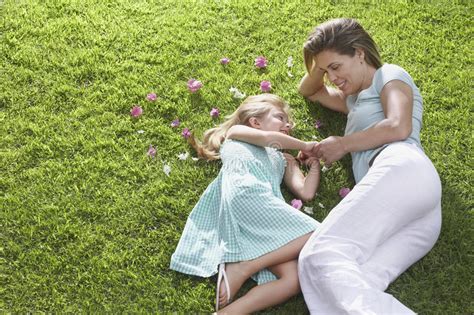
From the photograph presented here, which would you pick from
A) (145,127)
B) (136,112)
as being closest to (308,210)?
(145,127)

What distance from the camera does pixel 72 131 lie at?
13.4 ft

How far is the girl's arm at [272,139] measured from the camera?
3637mm

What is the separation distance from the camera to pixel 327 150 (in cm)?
363

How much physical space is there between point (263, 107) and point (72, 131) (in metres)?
1.35

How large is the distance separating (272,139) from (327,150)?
0.35 metres

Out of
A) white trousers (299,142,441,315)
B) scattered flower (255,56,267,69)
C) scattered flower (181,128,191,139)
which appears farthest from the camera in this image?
scattered flower (255,56,267,69)

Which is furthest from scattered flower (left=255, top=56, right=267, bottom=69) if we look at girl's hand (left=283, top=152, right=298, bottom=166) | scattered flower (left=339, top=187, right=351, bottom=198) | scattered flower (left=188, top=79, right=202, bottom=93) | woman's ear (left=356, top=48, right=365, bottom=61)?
scattered flower (left=339, top=187, right=351, bottom=198)

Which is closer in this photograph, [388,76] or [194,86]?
[388,76]

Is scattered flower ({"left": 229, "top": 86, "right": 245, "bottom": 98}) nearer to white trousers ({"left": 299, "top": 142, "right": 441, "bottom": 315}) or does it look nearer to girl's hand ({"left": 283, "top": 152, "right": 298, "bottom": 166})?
girl's hand ({"left": 283, "top": 152, "right": 298, "bottom": 166})

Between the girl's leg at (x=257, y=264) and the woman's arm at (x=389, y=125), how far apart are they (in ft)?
2.34

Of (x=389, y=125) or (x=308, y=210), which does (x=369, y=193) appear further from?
(x=308, y=210)

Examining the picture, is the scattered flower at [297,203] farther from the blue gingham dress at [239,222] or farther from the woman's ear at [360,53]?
the woman's ear at [360,53]

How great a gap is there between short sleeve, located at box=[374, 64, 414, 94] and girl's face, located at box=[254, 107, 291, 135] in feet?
2.09

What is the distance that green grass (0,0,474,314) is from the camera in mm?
3260
